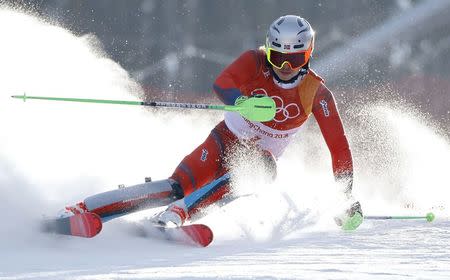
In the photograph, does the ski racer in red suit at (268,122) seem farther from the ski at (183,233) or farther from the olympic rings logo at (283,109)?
the ski at (183,233)

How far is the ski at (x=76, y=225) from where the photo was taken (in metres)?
4.32

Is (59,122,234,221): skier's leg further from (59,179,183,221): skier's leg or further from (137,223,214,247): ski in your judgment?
(137,223,214,247): ski

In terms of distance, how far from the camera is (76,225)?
4359mm

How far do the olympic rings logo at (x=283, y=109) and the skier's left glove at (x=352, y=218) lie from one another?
2.02 ft

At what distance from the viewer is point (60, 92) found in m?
7.84

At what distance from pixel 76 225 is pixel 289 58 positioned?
154 centimetres

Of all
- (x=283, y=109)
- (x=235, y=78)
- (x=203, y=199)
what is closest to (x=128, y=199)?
(x=203, y=199)

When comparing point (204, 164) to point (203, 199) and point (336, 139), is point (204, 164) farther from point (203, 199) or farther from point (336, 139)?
point (336, 139)

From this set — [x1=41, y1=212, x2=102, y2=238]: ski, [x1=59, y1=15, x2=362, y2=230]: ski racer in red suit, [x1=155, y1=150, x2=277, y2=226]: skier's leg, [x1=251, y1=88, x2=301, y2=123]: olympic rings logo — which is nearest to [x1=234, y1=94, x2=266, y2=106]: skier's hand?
[x1=59, y1=15, x2=362, y2=230]: ski racer in red suit

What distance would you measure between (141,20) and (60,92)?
240cm

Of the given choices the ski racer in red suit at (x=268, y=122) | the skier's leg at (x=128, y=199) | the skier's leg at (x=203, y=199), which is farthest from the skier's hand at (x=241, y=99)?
the skier's leg at (x=128, y=199)

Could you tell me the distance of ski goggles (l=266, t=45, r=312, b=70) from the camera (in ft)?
16.6

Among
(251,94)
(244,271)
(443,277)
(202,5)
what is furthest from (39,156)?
(202,5)

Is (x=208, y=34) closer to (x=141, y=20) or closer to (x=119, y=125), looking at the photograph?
(x=141, y=20)
